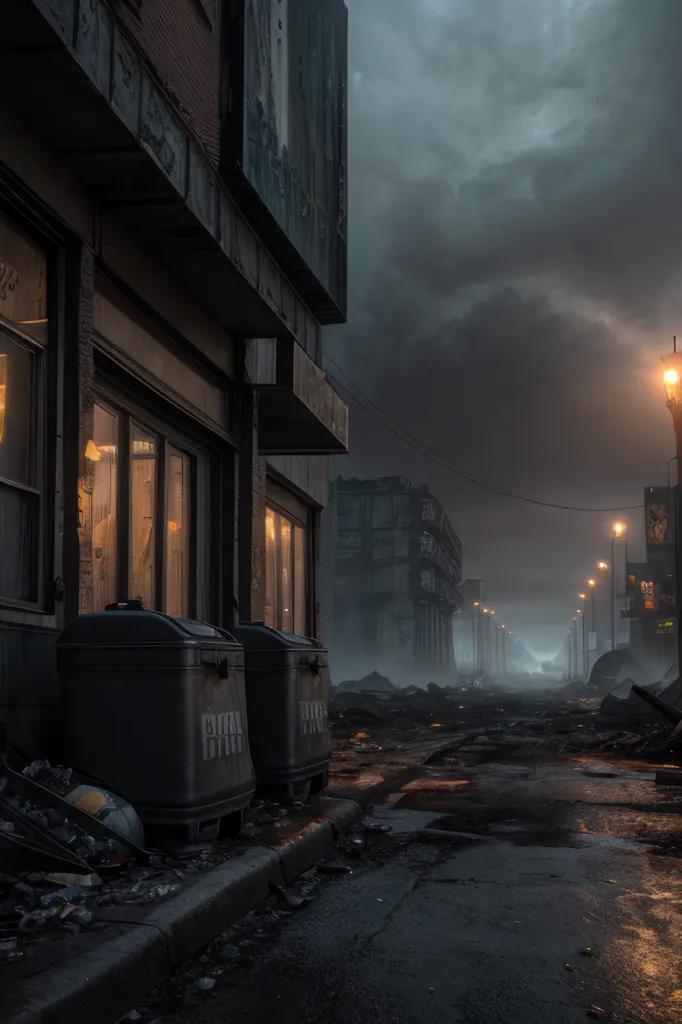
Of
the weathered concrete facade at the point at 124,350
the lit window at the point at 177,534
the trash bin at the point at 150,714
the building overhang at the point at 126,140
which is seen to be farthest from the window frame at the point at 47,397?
the lit window at the point at 177,534

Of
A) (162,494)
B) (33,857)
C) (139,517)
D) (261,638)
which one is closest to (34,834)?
(33,857)

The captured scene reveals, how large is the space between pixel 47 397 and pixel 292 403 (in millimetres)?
5693

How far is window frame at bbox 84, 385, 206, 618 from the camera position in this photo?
9516 millimetres

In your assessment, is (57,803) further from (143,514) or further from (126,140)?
(143,514)

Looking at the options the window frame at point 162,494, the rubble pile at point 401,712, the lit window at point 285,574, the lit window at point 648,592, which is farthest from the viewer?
the lit window at point 648,592

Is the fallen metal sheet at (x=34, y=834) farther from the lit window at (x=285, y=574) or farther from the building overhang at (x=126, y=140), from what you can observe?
the lit window at (x=285, y=574)

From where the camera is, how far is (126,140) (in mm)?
7137

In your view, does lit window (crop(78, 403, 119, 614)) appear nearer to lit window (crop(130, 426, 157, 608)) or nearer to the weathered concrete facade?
the weathered concrete facade

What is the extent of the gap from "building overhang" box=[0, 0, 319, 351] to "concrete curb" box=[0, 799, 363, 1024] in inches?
184

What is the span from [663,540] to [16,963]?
64293 millimetres

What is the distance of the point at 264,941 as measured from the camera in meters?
4.58

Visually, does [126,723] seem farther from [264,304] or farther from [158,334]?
[264,304]

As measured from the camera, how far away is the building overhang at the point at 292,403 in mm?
12062

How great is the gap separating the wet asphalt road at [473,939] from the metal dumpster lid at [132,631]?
59.7 inches
